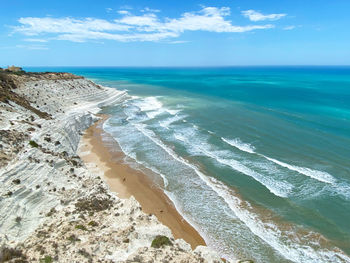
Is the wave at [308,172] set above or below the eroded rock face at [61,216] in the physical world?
below

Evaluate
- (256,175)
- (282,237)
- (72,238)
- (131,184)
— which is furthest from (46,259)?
(256,175)

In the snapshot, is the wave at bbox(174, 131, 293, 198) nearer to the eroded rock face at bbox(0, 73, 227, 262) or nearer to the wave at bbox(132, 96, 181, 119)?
the eroded rock face at bbox(0, 73, 227, 262)

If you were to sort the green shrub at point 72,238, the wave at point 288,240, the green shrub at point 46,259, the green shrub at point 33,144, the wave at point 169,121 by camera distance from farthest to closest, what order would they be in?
the wave at point 169,121
the green shrub at point 33,144
the wave at point 288,240
the green shrub at point 72,238
the green shrub at point 46,259

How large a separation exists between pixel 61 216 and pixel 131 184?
10.6m

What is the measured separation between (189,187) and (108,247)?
45.4 feet

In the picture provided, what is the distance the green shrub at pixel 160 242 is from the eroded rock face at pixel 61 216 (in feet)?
0.68

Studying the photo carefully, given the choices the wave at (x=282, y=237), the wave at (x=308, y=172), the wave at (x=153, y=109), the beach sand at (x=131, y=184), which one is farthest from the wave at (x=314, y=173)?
the wave at (x=153, y=109)

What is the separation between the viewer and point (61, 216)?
17375 mm

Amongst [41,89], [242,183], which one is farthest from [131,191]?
[41,89]

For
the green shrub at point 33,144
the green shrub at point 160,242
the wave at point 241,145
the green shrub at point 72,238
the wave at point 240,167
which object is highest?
the green shrub at point 33,144

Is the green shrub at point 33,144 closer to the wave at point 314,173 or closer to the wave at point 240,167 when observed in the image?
the wave at point 240,167

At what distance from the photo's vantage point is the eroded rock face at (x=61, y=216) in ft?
44.7

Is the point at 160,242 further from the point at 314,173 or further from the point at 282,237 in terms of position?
the point at 314,173

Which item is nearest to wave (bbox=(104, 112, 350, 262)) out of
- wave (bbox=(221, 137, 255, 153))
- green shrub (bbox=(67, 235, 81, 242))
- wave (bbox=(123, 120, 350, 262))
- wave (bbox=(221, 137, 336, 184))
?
wave (bbox=(123, 120, 350, 262))
